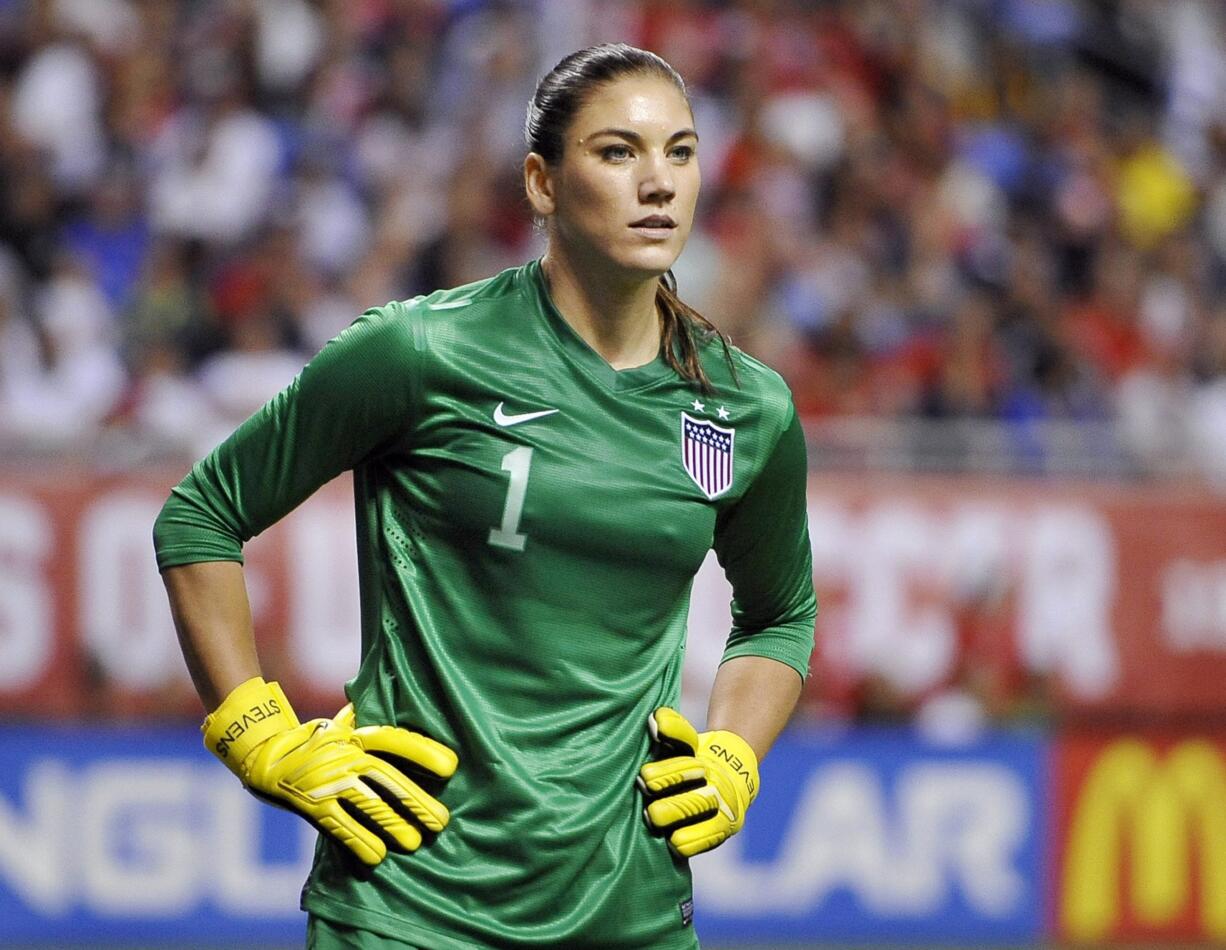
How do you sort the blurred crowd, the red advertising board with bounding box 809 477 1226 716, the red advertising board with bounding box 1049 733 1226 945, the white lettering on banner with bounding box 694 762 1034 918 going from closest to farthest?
the white lettering on banner with bounding box 694 762 1034 918, the red advertising board with bounding box 809 477 1226 716, the red advertising board with bounding box 1049 733 1226 945, the blurred crowd

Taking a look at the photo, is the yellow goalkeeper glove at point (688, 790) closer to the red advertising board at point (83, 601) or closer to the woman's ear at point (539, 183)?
the woman's ear at point (539, 183)

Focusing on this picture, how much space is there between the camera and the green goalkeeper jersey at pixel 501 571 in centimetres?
320

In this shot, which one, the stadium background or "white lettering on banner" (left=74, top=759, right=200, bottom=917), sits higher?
the stadium background

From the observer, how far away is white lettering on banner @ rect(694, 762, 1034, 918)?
29.5 ft

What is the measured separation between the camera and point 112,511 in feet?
28.0

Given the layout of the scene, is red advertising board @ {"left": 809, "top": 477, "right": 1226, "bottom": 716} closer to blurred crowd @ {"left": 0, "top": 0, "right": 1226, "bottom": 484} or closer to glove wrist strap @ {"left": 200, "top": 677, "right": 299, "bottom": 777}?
blurred crowd @ {"left": 0, "top": 0, "right": 1226, "bottom": 484}

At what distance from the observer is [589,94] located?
329 centimetres

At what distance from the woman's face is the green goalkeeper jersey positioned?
193 mm

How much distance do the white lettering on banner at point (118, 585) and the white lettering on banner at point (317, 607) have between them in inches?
22.2

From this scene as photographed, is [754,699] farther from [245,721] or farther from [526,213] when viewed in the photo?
[526,213]

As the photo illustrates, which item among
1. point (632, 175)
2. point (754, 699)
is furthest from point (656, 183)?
point (754, 699)

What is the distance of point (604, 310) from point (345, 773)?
866 millimetres

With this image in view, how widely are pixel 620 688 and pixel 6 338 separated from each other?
649 cm

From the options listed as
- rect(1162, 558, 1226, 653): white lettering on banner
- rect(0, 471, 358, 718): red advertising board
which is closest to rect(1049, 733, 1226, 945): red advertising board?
rect(1162, 558, 1226, 653): white lettering on banner
